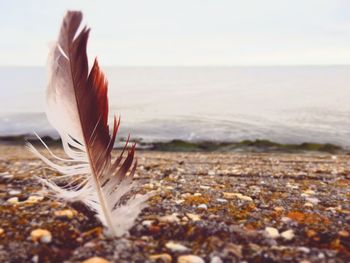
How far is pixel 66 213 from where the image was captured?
316cm

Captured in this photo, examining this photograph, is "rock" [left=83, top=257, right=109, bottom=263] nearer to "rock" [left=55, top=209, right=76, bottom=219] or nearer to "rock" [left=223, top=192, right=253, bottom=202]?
"rock" [left=55, top=209, right=76, bottom=219]

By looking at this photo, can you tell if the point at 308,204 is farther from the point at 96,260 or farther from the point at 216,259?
the point at 96,260

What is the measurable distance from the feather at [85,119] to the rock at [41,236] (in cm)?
34

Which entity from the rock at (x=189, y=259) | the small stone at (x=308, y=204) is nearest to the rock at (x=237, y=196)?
the small stone at (x=308, y=204)

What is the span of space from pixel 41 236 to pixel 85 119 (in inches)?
40.8

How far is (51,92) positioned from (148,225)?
1.43m

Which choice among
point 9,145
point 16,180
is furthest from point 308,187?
point 9,145

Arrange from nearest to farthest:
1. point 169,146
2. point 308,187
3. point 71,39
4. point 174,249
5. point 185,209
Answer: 1. point 71,39
2. point 174,249
3. point 185,209
4. point 308,187
5. point 169,146

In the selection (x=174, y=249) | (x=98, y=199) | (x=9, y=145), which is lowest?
(x=9, y=145)

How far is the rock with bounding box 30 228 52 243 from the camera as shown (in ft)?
8.83

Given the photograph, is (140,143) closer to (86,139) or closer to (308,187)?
(308,187)

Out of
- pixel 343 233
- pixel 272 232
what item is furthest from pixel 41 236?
pixel 343 233

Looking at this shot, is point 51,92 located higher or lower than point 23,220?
higher

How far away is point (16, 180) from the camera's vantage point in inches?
204
